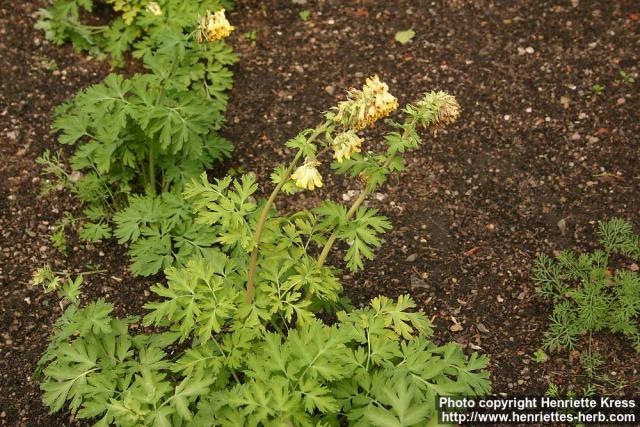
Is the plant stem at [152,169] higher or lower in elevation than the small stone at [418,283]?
higher

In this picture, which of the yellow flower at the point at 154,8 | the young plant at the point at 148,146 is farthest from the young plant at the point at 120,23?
the young plant at the point at 148,146

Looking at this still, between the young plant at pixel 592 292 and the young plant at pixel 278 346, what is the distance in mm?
914

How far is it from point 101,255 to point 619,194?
3097 mm

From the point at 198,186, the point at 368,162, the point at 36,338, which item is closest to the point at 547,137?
the point at 368,162

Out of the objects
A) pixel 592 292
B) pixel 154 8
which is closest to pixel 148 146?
pixel 154 8

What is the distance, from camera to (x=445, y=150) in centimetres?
451

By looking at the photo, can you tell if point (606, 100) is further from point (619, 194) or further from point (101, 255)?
point (101, 255)

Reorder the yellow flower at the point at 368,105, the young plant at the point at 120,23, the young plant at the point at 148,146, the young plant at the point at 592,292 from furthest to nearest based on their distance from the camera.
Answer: the young plant at the point at 120,23
the young plant at the point at 148,146
the young plant at the point at 592,292
the yellow flower at the point at 368,105

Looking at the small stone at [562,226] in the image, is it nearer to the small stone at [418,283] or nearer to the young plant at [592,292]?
the young plant at [592,292]

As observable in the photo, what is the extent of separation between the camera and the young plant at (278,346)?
8.72 ft

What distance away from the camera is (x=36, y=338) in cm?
369

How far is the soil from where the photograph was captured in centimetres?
378

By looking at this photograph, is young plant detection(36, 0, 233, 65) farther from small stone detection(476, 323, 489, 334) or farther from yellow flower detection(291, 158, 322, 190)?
small stone detection(476, 323, 489, 334)

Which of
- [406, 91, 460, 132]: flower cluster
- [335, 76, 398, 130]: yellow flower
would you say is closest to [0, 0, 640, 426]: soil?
[406, 91, 460, 132]: flower cluster
